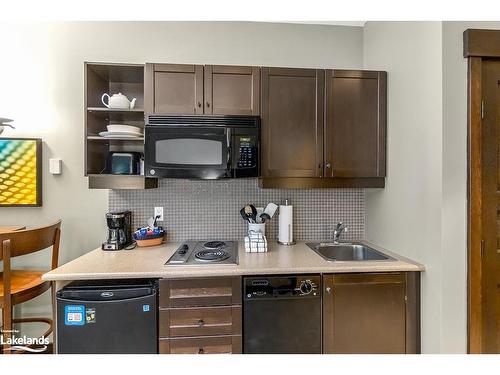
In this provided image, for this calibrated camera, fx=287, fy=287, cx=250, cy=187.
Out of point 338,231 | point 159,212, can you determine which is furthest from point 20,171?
point 338,231

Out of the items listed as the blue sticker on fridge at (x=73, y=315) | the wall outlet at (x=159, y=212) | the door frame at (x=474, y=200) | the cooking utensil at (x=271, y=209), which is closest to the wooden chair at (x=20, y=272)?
the blue sticker on fridge at (x=73, y=315)

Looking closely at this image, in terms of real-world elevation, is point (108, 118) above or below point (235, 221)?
above

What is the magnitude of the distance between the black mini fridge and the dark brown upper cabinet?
1129 mm

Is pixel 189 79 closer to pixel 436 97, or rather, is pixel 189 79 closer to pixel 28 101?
pixel 28 101

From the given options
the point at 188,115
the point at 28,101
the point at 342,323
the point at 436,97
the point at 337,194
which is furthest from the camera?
the point at 337,194

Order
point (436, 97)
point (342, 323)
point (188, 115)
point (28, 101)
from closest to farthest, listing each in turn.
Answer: point (436, 97), point (342, 323), point (188, 115), point (28, 101)

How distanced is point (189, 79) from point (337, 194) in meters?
1.43

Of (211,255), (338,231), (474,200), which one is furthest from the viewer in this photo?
(338,231)

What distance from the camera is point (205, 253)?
74.7 inches

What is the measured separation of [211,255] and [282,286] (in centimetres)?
50

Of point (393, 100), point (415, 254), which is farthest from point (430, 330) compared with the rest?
point (393, 100)

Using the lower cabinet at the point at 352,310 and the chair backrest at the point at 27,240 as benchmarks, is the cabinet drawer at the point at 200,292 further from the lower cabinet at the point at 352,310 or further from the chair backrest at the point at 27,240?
the chair backrest at the point at 27,240

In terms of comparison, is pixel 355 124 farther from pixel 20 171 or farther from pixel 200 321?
pixel 20 171

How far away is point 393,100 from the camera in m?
1.93
